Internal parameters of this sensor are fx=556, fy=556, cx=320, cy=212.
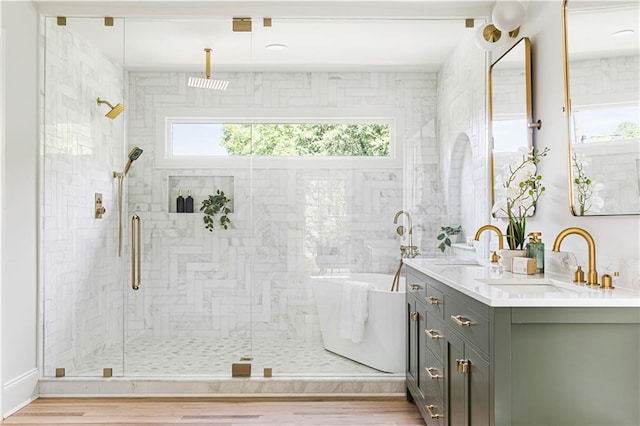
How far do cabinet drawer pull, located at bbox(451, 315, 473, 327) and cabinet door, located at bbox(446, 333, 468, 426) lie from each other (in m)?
0.08

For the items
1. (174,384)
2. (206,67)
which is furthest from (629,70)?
(174,384)

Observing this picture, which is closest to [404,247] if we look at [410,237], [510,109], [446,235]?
[410,237]

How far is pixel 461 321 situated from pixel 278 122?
7.18ft

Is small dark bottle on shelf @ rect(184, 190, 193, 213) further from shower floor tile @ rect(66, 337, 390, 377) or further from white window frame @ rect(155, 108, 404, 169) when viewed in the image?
shower floor tile @ rect(66, 337, 390, 377)

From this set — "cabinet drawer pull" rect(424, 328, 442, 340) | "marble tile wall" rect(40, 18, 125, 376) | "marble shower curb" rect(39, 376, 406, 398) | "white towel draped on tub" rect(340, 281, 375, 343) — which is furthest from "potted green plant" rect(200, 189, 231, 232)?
"cabinet drawer pull" rect(424, 328, 442, 340)

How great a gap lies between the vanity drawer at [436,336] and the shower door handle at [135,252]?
209cm

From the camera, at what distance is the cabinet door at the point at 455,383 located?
7.31ft

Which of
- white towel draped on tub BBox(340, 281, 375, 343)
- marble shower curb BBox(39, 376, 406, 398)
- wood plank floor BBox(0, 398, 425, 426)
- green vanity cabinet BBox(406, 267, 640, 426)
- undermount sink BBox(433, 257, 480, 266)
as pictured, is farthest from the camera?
white towel draped on tub BBox(340, 281, 375, 343)

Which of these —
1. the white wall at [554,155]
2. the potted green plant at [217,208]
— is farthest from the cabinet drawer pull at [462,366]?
the potted green plant at [217,208]

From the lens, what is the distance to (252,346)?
3852 millimetres

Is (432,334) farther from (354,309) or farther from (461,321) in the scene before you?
(354,309)

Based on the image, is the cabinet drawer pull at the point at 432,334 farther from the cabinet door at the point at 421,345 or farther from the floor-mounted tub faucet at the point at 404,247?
the floor-mounted tub faucet at the point at 404,247

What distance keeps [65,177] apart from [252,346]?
1.75 m

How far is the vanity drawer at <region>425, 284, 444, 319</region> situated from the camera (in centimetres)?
259
